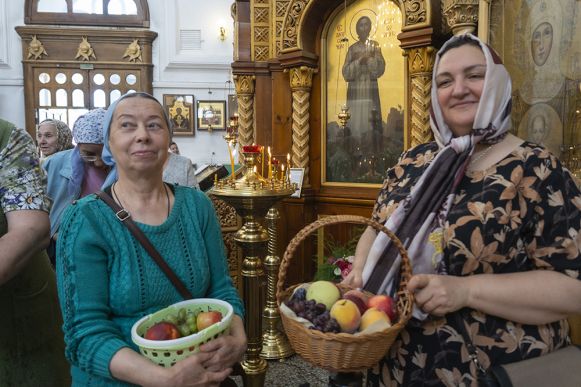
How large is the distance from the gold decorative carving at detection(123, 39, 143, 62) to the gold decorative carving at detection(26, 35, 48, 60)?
5.67 ft

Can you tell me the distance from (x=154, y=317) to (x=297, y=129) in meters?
3.41

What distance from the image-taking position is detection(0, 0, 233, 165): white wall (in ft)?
33.6

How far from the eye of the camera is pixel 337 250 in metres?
4.20

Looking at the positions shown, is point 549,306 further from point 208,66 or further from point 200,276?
point 208,66

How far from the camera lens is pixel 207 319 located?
1271 millimetres

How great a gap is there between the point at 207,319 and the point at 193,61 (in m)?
9.83

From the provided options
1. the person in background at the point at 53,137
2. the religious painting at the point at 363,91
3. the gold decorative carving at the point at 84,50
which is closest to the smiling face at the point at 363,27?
the religious painting at the point at 363,91

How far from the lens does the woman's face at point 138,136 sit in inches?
56.4

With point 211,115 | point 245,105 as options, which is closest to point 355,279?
point 245,105

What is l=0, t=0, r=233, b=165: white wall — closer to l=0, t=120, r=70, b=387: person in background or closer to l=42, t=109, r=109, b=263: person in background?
l=42, t=109, r=109, b=263: person in background

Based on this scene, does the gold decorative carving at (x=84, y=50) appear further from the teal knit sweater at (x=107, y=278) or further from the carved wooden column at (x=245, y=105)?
the teal knit sweater at (x=107, y=278)

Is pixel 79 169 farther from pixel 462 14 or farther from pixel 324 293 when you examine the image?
pixel 462 14

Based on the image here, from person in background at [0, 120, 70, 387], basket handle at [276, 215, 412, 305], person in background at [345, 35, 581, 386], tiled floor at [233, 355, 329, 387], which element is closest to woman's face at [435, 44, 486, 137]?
person in background at [345, 35, 581, 386]

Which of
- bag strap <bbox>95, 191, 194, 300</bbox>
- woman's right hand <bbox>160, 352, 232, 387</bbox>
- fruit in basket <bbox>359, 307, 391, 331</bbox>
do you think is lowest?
woman's right hand <bbox>160, 352, 232, 387</bbox>
